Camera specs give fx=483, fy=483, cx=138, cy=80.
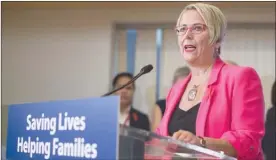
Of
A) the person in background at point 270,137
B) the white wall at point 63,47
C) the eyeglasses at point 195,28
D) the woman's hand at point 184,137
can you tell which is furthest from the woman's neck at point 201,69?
the white wall at point 63,47

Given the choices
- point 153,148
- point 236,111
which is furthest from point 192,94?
point 153,148

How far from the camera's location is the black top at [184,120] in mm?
1381

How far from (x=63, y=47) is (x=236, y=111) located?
11.7 ft

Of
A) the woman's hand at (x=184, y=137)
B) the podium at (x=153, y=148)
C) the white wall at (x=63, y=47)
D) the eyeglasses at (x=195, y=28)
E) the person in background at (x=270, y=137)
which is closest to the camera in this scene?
the podium at (x=153, y=148)

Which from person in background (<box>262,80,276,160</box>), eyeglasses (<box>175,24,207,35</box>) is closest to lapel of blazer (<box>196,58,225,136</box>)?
eyeglasses (<box>175,24,207,35</box>)

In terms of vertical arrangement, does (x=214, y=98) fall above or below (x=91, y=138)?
above

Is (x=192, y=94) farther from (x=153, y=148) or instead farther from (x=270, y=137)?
(x=270, y=137)

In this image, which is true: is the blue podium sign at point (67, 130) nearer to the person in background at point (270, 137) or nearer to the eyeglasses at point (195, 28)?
the eyeglasses at point (195, 28)

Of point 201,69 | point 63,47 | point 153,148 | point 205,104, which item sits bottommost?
point 153,148

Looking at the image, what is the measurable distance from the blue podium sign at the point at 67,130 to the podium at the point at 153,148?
18 millimetres

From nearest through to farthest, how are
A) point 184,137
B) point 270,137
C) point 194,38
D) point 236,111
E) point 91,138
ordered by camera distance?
point 91,138 → point 184,137 → point 236,111 → point 194,38 → point 270,137

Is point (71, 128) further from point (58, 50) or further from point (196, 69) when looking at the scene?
point (58, 50)

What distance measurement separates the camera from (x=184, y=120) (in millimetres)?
1401

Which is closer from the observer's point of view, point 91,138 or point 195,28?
point 91,138
